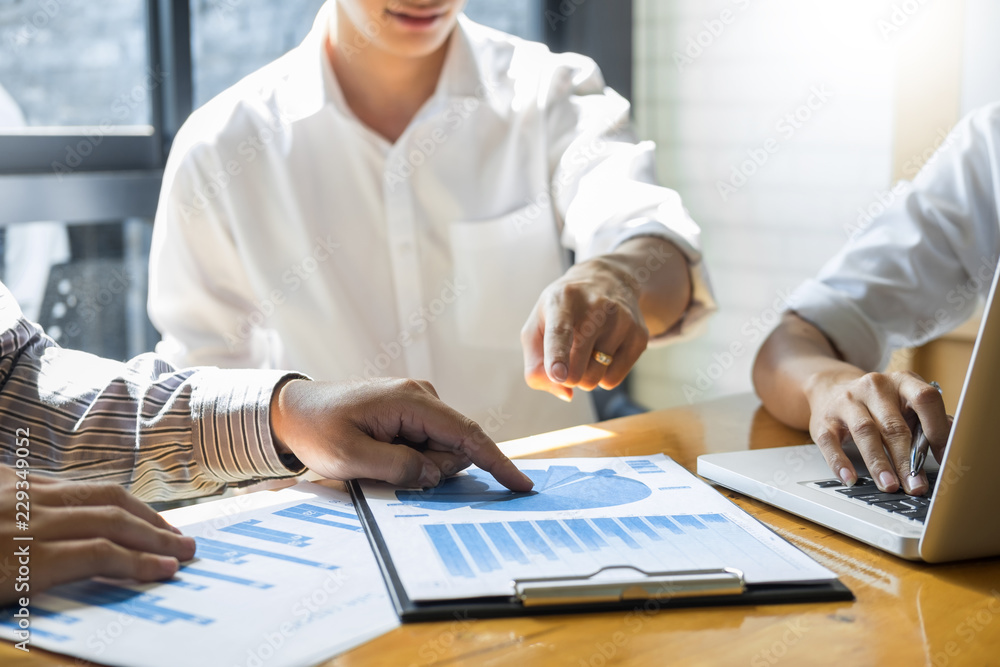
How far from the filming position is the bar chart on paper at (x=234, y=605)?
451mm

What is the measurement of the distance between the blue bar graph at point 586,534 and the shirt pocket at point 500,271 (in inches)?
34.2

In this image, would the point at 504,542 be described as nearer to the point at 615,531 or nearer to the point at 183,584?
the point at 615,531

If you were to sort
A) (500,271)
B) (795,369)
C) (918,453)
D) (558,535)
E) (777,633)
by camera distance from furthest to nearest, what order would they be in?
1. (500,271)
2. (795,369)
3. (918,453)
4. (558,535)
5. (777,633)

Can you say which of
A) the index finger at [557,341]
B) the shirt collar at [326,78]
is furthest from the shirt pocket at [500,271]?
the index finger at [557,341]

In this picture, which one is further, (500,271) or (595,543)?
(500,271)

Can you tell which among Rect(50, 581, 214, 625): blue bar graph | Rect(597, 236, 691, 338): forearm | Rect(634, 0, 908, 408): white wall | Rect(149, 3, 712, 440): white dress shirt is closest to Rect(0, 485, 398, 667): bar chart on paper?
Rect(50, 581, 214, 625): blue bar graph

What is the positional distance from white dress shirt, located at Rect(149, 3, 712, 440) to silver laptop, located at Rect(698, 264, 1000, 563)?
68 cm

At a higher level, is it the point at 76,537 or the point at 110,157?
the point at 110,157

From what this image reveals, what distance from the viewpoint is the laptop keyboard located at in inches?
25.4

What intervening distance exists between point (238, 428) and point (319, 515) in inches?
6.2

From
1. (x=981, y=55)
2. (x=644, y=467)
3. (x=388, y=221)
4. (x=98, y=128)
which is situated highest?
(x=981, y=55)

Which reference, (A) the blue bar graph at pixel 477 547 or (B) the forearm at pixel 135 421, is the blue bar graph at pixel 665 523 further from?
(B) the forearm at pixel 135 421

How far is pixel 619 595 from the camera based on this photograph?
0.51m

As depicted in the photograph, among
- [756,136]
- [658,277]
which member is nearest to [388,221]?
[658,277]
